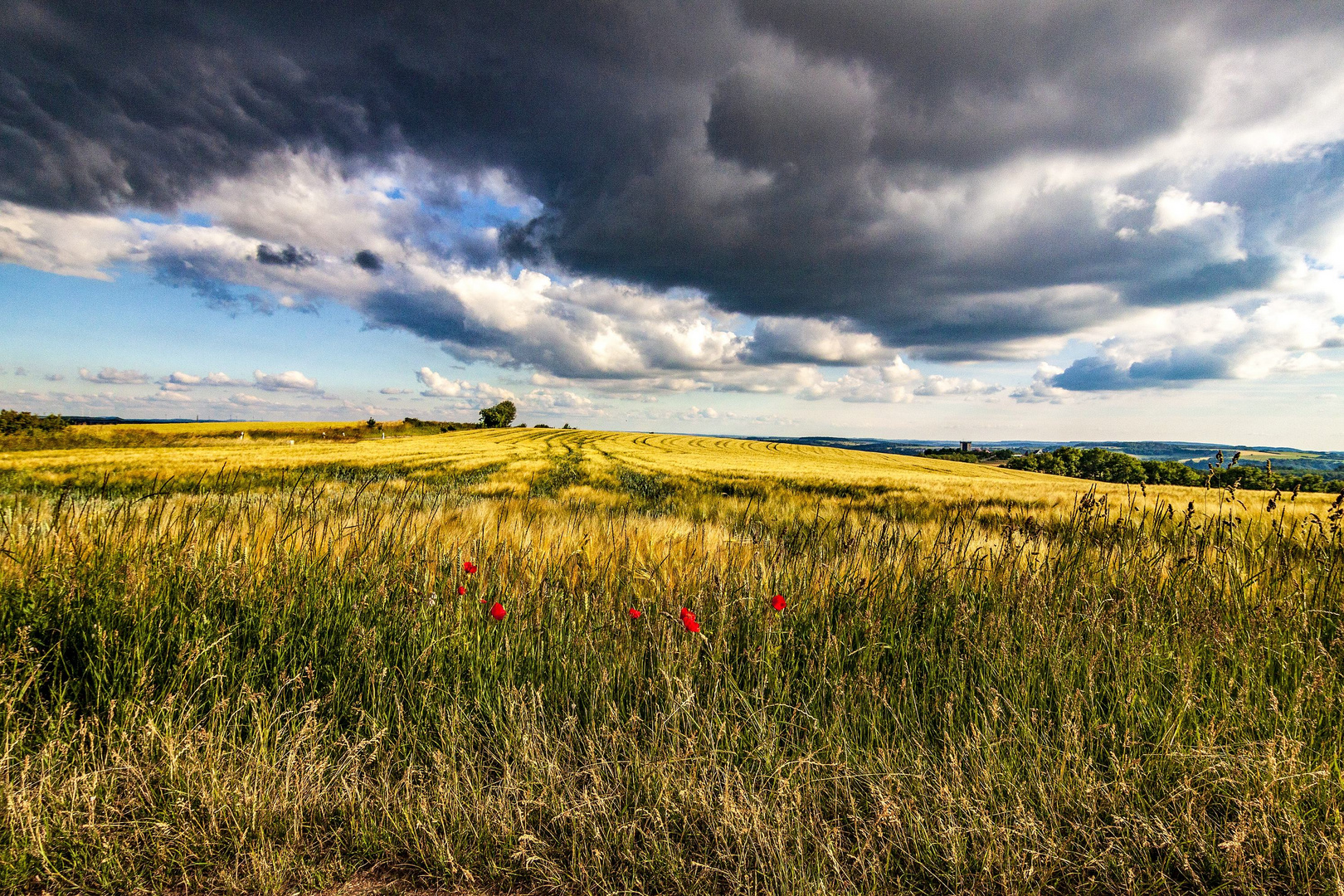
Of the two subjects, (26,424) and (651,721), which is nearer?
(651,721)

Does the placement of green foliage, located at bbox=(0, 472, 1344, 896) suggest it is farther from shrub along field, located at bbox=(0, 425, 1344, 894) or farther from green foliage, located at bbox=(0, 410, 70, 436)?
green foliage, located at bbox=(0, 410, 70, 436)

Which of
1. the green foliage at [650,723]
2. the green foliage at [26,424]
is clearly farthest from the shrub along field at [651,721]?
the green foliage at [26,424]

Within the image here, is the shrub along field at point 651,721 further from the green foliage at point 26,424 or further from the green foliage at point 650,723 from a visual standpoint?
the green foliage at point 26,424

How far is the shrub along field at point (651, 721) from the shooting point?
5.23 feet

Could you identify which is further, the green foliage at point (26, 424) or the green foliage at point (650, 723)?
the green foliage at point (26, 424)

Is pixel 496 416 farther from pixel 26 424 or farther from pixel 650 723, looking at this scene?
pixel 650 723

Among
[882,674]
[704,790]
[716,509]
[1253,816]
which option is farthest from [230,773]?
[716,509]

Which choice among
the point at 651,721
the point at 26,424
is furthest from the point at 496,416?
the point at 651,721

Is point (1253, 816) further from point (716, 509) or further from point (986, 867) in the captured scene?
point (716, 509)

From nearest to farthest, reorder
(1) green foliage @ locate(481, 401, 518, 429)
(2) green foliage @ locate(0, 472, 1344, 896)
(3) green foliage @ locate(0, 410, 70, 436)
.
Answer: (2) green foliage @ locate(0, 472, 1344, 896)
(3) green foliage @ locate(0, 410, 70, 436)
(1) green foliage @ locate(481, 401, 518, 429)

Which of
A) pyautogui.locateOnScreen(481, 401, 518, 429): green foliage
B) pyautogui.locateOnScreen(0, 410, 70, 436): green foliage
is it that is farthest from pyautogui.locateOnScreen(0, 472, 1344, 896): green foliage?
pyautogui.locateOnScreen(481, 401, 518, 429): green foliage

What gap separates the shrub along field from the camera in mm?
1595

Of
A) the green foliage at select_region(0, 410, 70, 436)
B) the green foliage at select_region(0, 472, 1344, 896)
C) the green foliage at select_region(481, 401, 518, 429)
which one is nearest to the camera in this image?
the green foliage at select_region(0, 472, 1344, 896)

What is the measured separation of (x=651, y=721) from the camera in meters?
2.29
